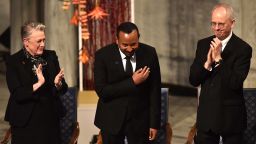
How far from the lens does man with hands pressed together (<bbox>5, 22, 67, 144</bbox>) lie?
3900 mm

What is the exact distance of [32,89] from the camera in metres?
3.89

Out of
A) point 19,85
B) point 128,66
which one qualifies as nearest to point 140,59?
point 128,66

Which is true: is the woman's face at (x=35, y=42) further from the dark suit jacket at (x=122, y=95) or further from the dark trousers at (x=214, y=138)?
the dark trousers at (x=214, y=138)

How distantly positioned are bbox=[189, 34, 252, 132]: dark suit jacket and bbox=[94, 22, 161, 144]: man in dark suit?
304mm

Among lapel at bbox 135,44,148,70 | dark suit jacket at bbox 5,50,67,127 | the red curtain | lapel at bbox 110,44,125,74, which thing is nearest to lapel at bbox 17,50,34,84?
dark suit jacket at bbox 5,50,67,127

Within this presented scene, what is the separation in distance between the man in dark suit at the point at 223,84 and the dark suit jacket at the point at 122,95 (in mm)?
288

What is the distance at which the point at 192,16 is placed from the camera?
7617 mm

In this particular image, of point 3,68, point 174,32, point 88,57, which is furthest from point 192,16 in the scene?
point 3,68

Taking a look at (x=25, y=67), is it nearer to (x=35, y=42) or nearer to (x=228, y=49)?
(x=35, y=42)

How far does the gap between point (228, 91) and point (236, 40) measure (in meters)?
0.34

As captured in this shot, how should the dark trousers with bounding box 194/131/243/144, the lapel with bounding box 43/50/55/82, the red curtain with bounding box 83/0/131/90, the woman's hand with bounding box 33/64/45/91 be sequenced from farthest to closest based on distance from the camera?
the red curtain with bounding box 83/0/131/90, the lapel with bounding box 43/50/55/82, the dark trousers with bounding box 194/131/243/144, the woman's hand with bounding box 33/64/45/91

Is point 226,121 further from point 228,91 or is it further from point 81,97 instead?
point 81,97

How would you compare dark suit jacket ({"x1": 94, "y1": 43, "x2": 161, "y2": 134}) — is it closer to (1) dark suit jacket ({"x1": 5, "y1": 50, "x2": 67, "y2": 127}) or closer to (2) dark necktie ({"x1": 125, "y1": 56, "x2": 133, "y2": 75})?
(2) dark necktie ({"x1": 125, "y1": 56, "x2": 133, "y2": 75})

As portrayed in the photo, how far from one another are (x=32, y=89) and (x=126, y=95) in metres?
0.61
